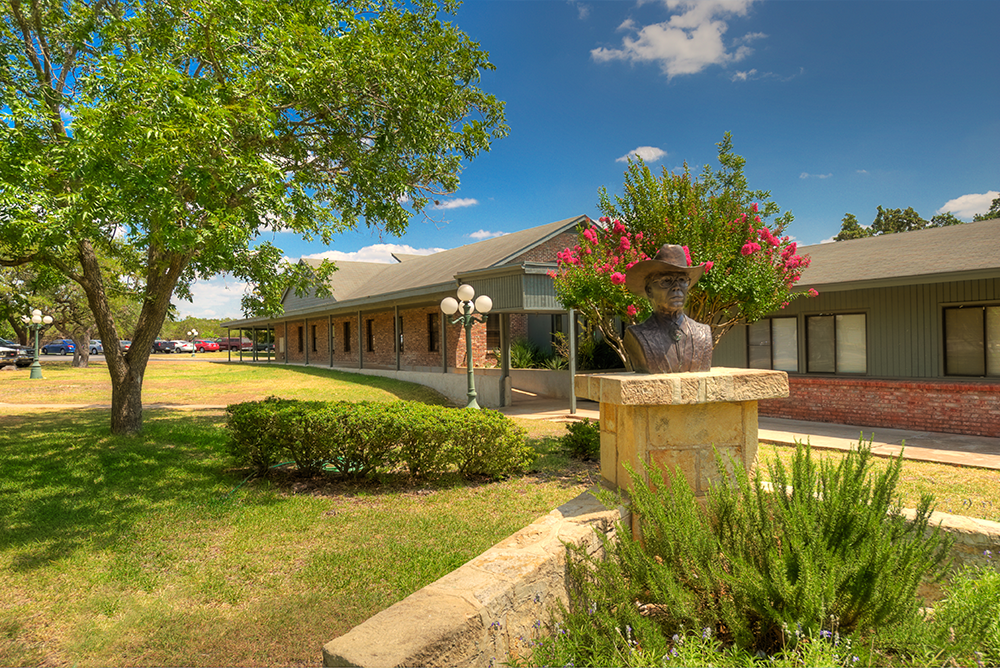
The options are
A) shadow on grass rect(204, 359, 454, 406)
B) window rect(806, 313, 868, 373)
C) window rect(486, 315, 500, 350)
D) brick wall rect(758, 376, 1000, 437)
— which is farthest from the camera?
window rect(486, 315, 500, 350)

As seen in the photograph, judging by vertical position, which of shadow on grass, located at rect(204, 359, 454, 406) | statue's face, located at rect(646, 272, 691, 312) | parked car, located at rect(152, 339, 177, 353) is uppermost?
statue's face, located at rect(646, 272, 691, 312)

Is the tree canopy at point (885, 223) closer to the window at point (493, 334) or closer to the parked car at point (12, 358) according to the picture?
the window at point (493, 334)

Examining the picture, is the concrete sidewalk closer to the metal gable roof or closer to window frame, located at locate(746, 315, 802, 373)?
window frame, located at locate(746, 315, 802, 373)

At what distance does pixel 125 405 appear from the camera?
10.1 m

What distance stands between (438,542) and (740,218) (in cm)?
598

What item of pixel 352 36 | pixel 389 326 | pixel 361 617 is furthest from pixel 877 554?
pixel 389 326

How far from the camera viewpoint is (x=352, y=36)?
7.50 metres

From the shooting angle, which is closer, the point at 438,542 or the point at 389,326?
the point at 438,542

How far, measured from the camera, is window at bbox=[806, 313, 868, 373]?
12562 millimetres

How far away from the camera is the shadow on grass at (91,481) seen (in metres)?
5.49

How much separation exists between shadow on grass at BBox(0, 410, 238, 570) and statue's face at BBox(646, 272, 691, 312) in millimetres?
5466

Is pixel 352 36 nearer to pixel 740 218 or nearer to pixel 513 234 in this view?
pixel 740 218

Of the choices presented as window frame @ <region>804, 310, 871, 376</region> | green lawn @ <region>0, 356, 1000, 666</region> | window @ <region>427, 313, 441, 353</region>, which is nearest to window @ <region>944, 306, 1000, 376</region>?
window frame @ <region>804, 310, 871, 376</region>

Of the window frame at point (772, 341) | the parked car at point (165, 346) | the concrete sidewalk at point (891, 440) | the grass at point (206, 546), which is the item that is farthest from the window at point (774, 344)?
the parked car at point (165, 346)
